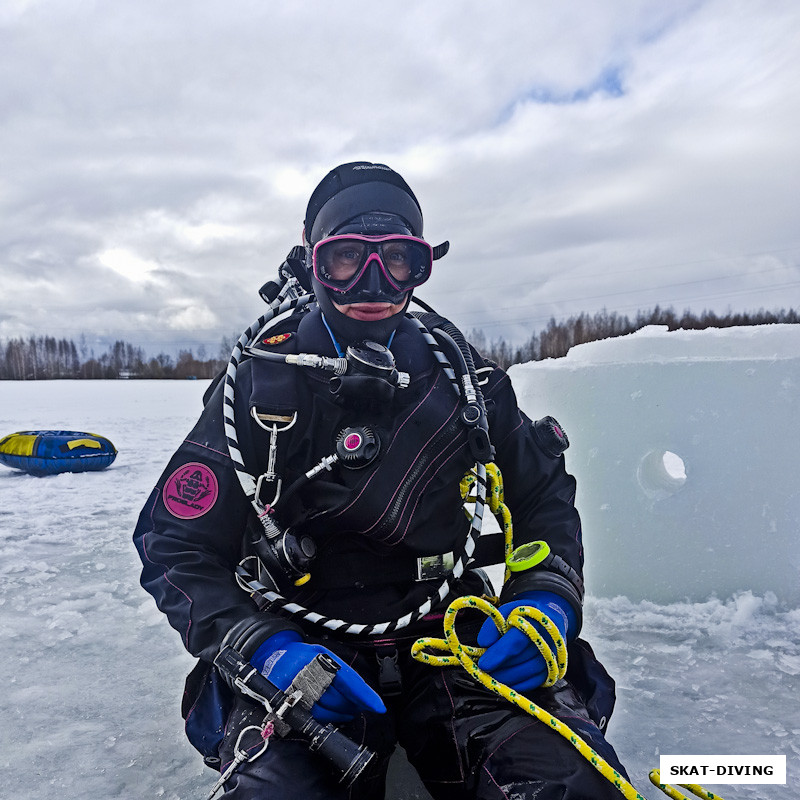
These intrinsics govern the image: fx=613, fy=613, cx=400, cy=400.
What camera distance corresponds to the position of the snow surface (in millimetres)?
2027

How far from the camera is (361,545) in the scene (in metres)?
1.85

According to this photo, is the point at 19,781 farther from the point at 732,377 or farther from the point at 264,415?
the point at 732,377

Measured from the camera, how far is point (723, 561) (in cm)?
303

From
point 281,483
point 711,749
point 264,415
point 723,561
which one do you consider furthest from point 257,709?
point 723,561

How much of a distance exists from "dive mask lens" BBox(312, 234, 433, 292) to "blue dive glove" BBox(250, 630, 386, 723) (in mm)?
1069

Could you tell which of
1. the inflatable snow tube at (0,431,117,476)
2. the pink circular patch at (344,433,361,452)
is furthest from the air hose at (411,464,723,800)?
the inflatable snow tube at (0,431,117,476)

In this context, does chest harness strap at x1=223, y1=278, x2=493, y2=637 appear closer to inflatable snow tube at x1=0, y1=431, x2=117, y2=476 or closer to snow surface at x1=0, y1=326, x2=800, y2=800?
snow surface at x1=0, y1=326, x2=800, y2=800

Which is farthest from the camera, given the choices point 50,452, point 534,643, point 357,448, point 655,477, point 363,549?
point 50,452

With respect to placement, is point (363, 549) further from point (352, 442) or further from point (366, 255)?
point (366, 255)

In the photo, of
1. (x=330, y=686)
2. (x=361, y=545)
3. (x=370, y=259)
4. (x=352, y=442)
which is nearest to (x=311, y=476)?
(x=352, y=442)

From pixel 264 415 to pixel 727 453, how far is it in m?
2.35

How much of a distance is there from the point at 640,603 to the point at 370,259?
2.31 metres

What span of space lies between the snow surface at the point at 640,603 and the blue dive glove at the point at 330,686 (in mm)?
671

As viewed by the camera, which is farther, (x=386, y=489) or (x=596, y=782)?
(x=386, y=489)
